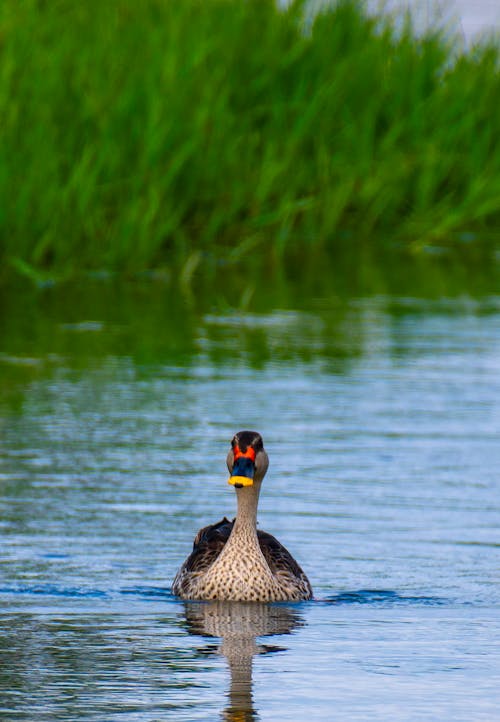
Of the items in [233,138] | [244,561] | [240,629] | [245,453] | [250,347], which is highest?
[233,138]

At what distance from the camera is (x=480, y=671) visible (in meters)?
6.80

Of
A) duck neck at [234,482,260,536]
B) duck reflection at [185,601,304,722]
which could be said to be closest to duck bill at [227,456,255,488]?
duck neck at [234,482,260,536]

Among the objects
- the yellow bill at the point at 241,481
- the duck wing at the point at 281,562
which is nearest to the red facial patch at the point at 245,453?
the yellow bill at the point at 241,481

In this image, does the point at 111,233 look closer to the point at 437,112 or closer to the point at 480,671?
the point at 437,112

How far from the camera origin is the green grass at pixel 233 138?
50.9 feet

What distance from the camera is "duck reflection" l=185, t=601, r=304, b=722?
252 inches

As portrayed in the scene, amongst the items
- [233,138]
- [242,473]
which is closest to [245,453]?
[242,473]

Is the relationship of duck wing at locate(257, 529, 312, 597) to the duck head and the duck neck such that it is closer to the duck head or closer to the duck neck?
the duck neck

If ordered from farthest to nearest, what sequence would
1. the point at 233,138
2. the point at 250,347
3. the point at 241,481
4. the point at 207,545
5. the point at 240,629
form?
the point at 233,138
the point at 250,347
the point at 207,545
the point at 241,481
the point at 240,629

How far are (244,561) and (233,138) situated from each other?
915cm

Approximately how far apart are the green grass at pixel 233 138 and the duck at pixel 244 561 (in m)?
6.29

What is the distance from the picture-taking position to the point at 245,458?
8.53 meters

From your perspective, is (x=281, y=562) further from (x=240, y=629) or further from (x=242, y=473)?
(x=240, y=629)

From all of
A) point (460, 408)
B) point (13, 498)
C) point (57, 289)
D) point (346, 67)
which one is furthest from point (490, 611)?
point (346, 67)
